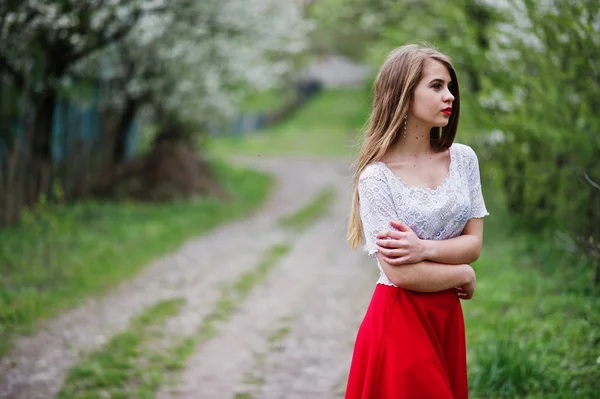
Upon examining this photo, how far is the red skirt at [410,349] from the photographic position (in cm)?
260

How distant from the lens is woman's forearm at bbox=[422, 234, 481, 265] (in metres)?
2.65

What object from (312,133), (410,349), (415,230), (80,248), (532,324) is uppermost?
(312,133)

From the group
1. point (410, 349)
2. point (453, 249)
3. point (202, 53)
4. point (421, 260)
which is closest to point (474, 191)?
point (453, 249)

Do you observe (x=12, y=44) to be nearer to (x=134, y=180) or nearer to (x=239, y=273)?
(x=239, y=273)

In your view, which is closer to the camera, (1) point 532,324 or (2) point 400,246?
(2) point 400,246

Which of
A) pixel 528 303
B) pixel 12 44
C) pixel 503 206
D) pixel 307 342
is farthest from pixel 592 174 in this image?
pixel 12 44

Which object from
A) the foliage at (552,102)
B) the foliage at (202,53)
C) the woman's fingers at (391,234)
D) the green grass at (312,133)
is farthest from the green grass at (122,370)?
the green grass at (312,133)

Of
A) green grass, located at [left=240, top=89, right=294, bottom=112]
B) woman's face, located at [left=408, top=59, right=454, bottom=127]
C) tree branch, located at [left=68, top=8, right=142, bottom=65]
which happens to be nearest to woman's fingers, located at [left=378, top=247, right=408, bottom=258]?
woman's face, located at [left=408, top=59, right=454, bottom=127]

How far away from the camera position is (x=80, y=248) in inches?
377

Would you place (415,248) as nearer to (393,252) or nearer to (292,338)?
(393,252)

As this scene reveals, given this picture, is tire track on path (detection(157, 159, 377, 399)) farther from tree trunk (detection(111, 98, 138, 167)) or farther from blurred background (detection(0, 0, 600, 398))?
tree trunk (detection(111, 98, 138, 167))

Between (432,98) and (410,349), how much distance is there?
3.09ft

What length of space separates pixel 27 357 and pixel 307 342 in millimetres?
2401

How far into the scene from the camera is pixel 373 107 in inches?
113
